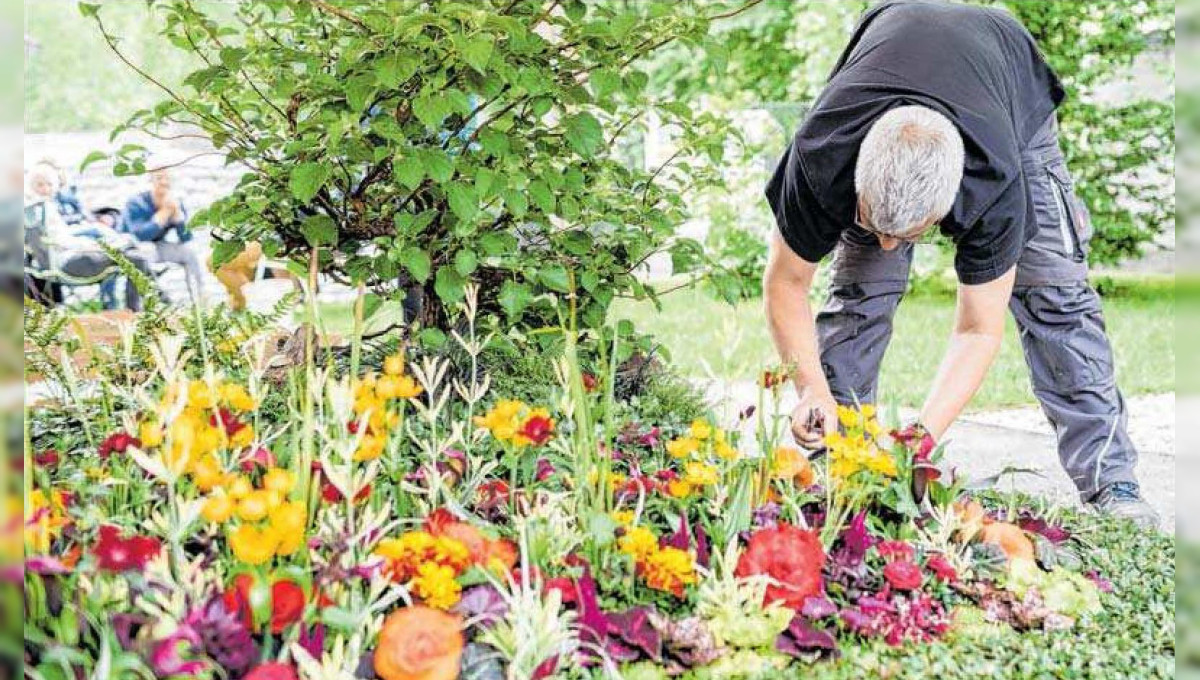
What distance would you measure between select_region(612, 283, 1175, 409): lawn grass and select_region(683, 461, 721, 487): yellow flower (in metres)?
2.38

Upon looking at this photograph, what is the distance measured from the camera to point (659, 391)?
115 inches

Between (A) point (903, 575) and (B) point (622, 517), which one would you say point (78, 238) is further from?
(A) point (903, 575)

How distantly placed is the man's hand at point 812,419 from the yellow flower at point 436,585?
1065 mm

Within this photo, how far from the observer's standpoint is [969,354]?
2439 millimetres

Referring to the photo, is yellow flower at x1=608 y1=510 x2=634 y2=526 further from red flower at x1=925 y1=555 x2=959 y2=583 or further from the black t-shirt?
the black t-shirt

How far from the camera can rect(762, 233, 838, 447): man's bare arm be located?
8.20ft

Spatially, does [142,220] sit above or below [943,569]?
below

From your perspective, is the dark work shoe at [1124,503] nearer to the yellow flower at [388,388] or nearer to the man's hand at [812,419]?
the man's hand at [812,419]

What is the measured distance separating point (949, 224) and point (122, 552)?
5.18ft

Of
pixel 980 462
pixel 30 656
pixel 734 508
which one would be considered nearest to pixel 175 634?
pixel 30 656

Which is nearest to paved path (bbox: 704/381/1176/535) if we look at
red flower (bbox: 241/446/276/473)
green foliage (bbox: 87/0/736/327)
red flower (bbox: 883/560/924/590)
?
green foliage (bbox: 87/0/736/327)

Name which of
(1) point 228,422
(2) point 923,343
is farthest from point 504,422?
(2) point 923,343

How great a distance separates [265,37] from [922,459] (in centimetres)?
172

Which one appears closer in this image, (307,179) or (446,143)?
(307,179)
